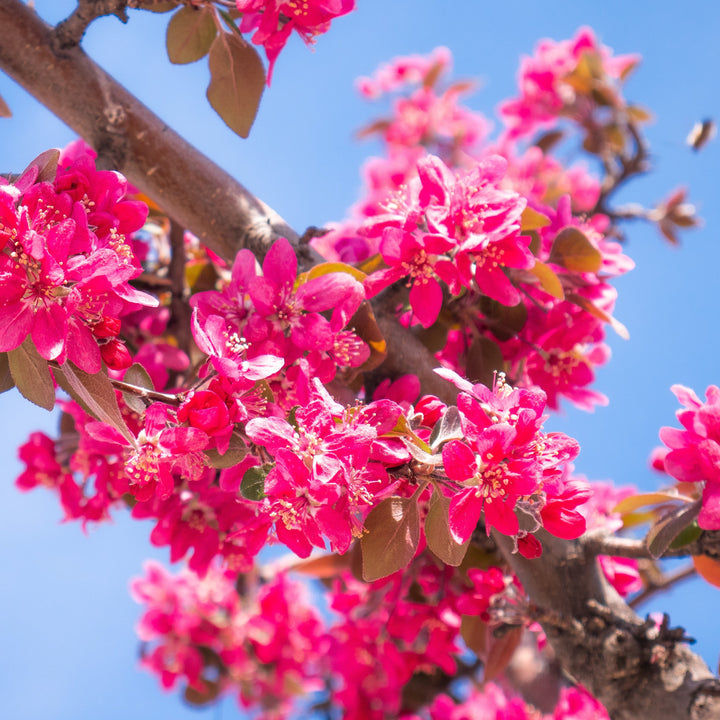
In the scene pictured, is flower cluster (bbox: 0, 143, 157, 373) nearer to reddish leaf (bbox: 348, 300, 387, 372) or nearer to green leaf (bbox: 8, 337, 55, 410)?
green leaf (bbox: 8, 337, 55, 410)

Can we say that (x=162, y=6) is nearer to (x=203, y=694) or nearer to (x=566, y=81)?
(x=566, y=81)

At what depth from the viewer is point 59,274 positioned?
103 cm

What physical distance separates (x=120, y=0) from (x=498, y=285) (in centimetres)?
103

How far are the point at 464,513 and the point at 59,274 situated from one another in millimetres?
679

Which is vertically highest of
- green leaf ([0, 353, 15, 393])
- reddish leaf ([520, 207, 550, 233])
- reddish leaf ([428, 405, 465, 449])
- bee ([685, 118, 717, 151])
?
bee ([685, 118, 717, 151])

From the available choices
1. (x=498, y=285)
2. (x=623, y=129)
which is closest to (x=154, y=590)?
(x=498, y=285)

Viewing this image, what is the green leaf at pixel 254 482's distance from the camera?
1.12m

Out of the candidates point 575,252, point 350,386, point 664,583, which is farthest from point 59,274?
point 664,583

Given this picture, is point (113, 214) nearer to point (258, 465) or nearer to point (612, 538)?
point (258, 465)

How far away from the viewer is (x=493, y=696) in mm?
2535

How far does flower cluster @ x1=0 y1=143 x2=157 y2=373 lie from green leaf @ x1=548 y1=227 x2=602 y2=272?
38.2 inches

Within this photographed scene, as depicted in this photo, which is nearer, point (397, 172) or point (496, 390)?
point (496, 390)

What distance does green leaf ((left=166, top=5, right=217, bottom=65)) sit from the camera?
1682 millimetres

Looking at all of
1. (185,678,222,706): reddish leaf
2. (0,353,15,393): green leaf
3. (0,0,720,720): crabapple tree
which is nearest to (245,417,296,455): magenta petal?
(0,0,720,720): crabapple tree
